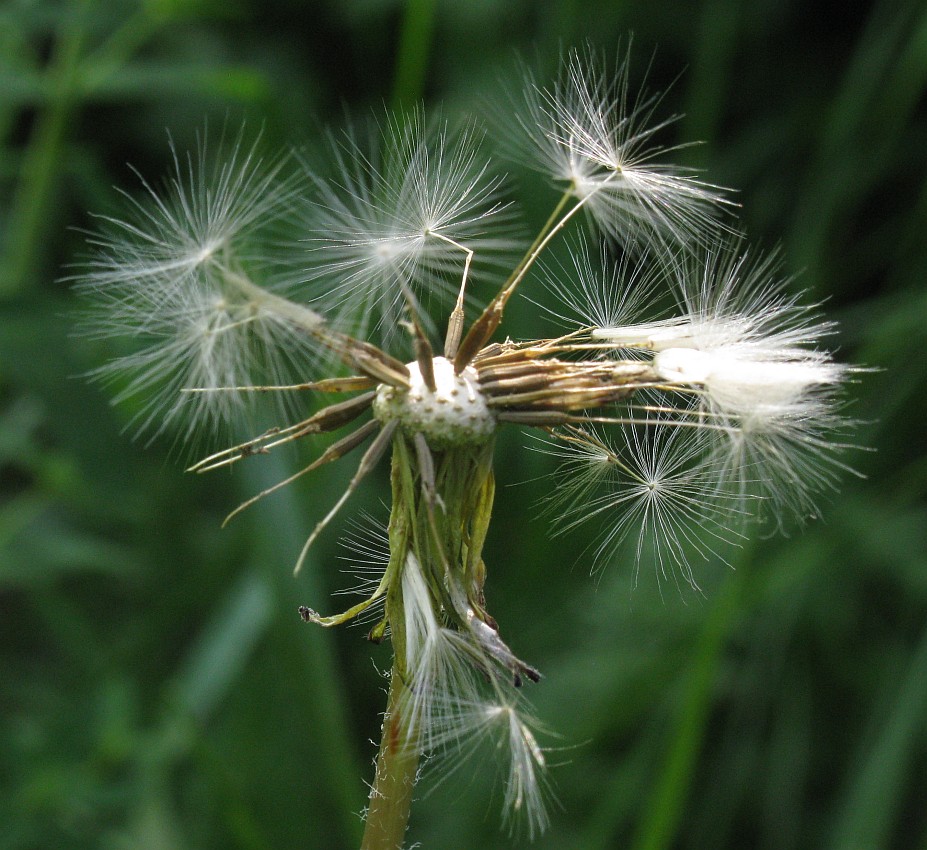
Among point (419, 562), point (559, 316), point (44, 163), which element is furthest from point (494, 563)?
point (419, 562)

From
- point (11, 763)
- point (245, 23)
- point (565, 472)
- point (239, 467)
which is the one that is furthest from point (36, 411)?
point (565, 472)

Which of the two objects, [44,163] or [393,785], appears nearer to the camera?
[393,785]

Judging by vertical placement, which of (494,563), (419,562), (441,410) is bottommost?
Result: (419,562)

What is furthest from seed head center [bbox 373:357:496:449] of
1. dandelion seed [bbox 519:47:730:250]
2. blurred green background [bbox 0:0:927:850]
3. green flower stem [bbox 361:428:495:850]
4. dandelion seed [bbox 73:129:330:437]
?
blurred green background [bbox 0:0:927:850]

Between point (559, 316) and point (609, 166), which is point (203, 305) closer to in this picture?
point (559, 316)

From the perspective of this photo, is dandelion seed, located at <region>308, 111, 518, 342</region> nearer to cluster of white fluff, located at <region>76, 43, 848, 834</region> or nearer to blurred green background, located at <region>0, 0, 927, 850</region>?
cluster of white fluff, located at <region>76, 43, 848, 834</region>

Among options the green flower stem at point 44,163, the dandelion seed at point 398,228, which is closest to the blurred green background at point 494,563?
the green flower stem at point 44,163
